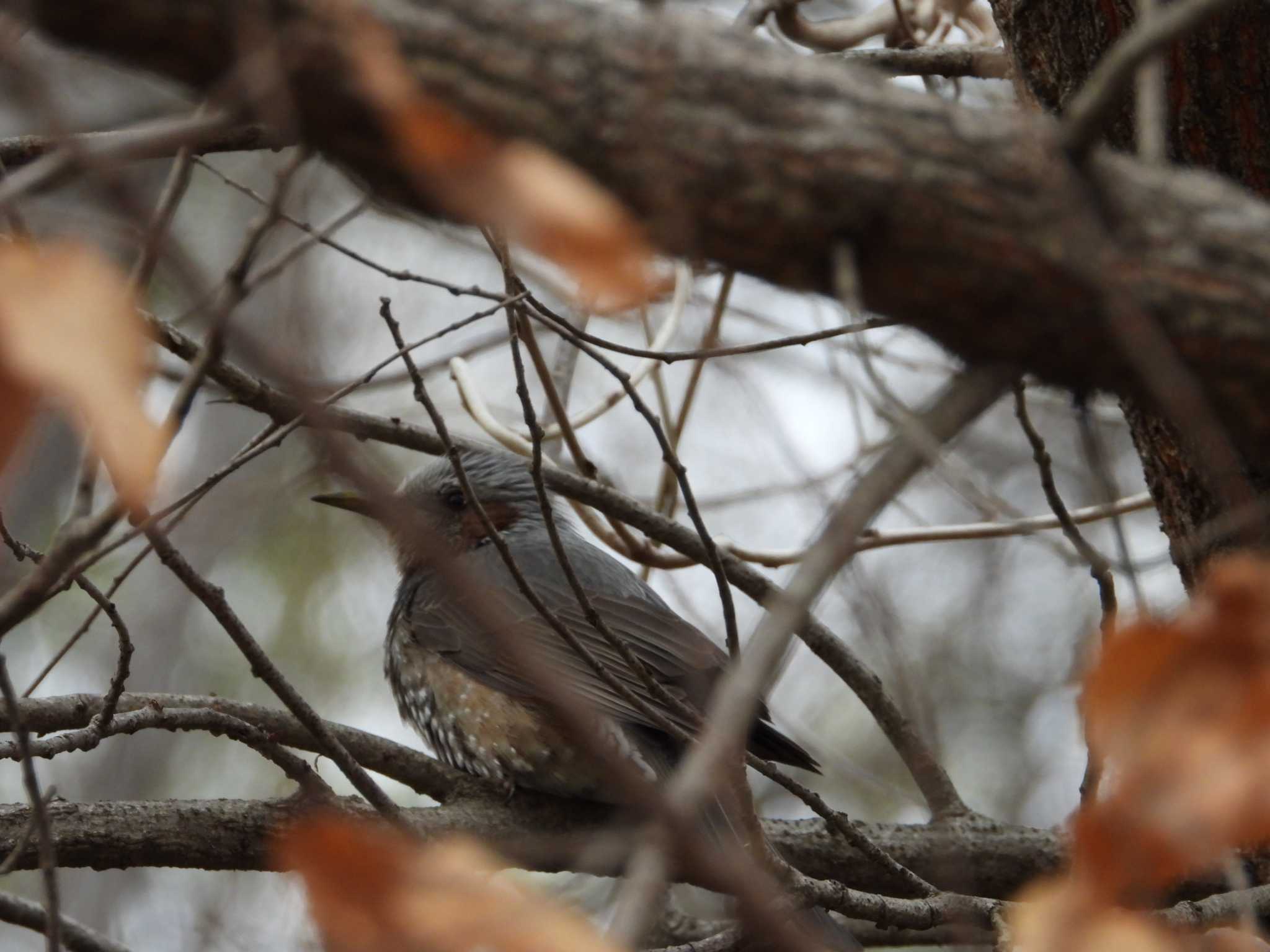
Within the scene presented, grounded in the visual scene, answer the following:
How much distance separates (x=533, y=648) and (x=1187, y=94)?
7.76 feet

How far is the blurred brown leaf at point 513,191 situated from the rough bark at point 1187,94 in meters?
2.10

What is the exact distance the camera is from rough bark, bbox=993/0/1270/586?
3.13 meters

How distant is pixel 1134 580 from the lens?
1.77 metres

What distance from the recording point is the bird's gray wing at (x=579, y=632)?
4863 mm

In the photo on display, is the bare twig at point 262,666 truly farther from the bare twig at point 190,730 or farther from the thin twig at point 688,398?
the thin twig at point 688,398

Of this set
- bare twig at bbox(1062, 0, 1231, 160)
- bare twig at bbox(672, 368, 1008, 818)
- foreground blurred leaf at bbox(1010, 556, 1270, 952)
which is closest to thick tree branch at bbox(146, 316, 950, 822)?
bare twig at bbox(672, 368, 1008, 818)

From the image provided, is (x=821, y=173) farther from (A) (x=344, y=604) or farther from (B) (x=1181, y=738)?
(A) (x=344, y=604)

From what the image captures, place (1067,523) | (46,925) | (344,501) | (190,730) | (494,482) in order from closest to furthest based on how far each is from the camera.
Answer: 1. (1067,523)
2. (46,925)
3. (190,730)
4. (344,501)
5. (494,482)

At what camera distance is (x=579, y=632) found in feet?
17.0

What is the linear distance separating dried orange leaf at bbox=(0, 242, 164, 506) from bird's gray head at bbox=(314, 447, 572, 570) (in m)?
4.44

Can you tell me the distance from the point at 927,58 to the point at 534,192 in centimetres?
310

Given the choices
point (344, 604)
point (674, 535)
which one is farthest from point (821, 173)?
point (344, 604)

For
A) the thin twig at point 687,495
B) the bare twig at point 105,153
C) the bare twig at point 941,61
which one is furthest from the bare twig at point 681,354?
the bare twig at point 105,153

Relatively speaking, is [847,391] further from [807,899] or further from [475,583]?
[475,583]
